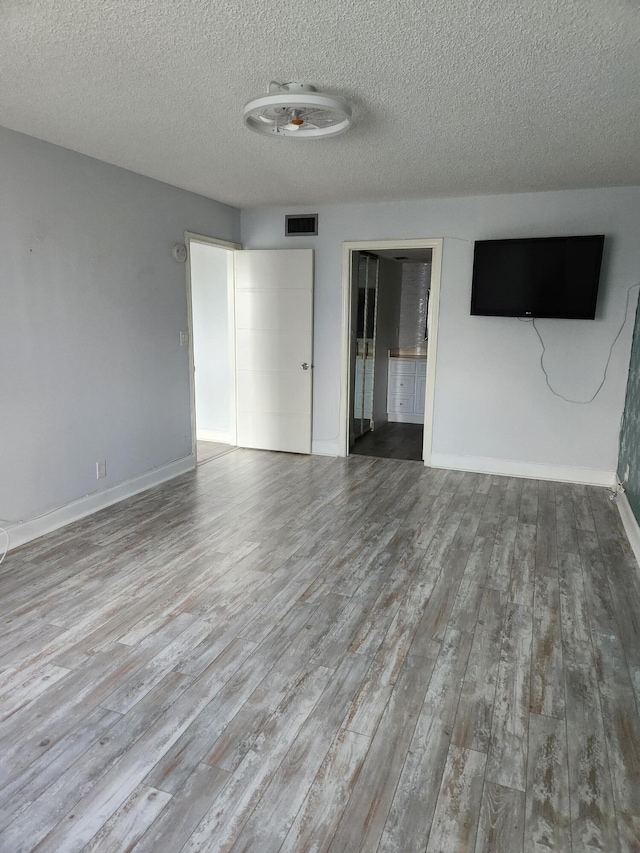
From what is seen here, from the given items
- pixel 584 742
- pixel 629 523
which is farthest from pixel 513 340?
pixel 584 742

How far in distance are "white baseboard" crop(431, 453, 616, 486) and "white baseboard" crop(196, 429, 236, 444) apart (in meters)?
2.32

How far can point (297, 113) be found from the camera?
2.75m

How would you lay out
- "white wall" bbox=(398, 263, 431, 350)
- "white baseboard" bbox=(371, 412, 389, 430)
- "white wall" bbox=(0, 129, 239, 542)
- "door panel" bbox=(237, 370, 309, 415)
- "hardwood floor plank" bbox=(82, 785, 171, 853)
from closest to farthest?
"hardwood floor plank" bbox=(82, 785, 171, 853) → "white wall" bbox=(0, 129, 239, 542) → "door panel" bbox=(237, 370, 309, 415) → "white baseboard" bbox=(371, 412, 389, 430) → "white wall" bbox=(398, 263, 431, 350)

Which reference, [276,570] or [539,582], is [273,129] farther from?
[539,582]

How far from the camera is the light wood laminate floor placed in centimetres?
163

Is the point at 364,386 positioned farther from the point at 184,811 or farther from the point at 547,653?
the point at 184,811

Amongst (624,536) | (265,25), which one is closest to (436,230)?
(624,536)

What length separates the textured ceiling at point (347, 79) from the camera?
190 centimetres

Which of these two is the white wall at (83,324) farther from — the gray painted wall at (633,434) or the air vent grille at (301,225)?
the gray painted wall at (633,434)

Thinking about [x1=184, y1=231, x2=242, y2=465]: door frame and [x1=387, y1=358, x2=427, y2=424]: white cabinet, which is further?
[x1=387, y1=358, x2=427, y2=424]: white cabinet

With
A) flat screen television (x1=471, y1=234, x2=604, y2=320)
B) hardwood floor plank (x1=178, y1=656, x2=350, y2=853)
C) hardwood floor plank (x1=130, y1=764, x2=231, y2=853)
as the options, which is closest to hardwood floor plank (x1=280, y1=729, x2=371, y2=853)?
hardwood floor plank (x1=178, y1=656, x2=350, y2=853)

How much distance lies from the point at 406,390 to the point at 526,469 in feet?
9.25

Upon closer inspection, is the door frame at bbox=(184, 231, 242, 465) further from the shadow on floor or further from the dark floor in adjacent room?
the dark floor in adjacent room

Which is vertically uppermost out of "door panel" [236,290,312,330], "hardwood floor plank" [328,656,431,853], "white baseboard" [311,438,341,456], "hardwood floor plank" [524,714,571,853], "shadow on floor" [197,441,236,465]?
"door panel" [236,290,312,330]
